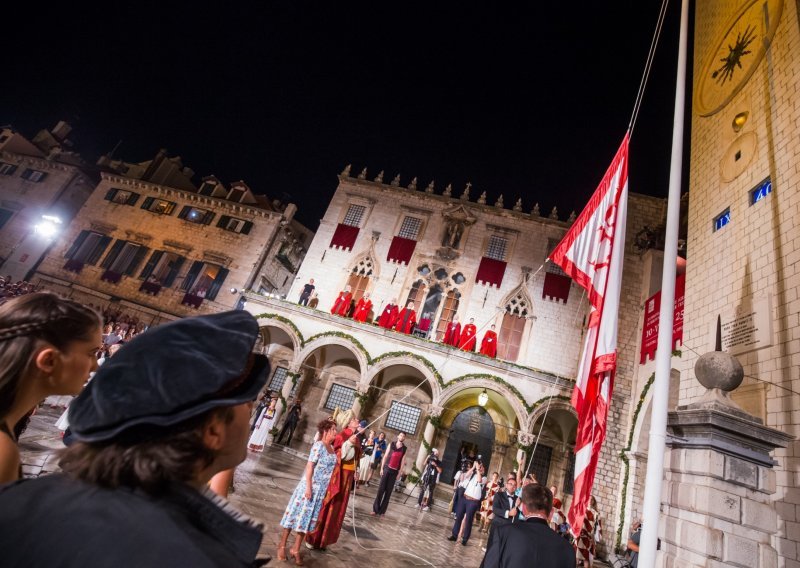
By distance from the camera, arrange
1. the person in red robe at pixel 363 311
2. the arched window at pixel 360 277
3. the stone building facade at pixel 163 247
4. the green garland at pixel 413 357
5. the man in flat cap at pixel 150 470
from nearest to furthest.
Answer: the man in flat cap at pixel 150 470
the green garland at pixel 413 357
the person in red robe at pixel 363 311
the arched window at pixel 360 277
the stone building facade at pixel 163 247

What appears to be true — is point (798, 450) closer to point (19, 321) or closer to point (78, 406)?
point (78, 406)

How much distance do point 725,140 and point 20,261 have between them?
123ft

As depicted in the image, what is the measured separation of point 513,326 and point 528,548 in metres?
17.3

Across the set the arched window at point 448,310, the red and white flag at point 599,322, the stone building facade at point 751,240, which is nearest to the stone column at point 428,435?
the arched window at point 448,310

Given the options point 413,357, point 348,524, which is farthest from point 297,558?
point 413,357

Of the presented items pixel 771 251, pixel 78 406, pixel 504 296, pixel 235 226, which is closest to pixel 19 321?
pixel 78 406

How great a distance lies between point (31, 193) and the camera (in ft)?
91.5

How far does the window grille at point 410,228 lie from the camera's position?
22422 millimetres

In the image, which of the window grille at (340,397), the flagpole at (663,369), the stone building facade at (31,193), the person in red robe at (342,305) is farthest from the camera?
the stone building facade at (31,193)

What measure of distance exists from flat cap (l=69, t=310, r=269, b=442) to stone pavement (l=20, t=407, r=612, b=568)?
435cm

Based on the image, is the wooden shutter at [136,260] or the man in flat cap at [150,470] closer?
the man in flat cap at [150,470]

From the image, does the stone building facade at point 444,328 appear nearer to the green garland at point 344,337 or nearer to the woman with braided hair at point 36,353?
the green garland at point 344,337

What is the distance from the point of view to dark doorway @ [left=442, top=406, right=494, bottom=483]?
58.2ft

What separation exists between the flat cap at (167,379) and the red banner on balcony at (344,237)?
21.2m
